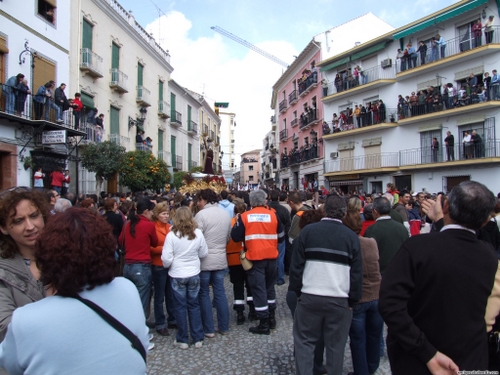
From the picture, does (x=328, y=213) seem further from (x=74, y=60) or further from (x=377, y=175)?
(x=377, y=175)

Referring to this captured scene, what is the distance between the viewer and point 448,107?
1883cm

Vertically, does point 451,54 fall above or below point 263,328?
above

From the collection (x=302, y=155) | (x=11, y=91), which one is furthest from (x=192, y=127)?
(x=11, y=91)

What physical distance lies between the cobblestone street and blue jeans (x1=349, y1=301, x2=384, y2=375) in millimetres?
424

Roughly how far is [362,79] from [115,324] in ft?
80.2

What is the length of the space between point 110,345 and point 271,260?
3712 millimetres

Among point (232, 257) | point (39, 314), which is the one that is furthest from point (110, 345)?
point (232, 257)

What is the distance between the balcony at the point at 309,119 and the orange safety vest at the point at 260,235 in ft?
76.3

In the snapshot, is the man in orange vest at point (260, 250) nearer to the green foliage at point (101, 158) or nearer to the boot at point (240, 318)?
the boot at point (240, 318)

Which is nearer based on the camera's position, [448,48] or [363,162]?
[448,48]

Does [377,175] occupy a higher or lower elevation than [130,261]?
higher

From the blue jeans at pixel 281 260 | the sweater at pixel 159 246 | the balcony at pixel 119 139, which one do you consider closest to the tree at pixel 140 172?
the balcony at pixel 119 139

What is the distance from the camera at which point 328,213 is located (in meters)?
3.42

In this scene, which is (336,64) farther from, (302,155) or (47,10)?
(47,10)
